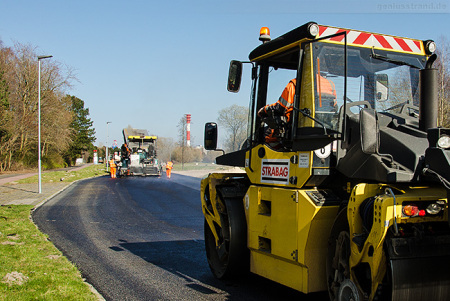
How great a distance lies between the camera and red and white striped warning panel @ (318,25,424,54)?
4.61m

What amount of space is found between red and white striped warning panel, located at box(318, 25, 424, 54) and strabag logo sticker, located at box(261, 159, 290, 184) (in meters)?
1.35

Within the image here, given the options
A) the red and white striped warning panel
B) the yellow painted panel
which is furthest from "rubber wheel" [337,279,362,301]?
the red and white striped warning panel

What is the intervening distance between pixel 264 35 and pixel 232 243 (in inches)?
101

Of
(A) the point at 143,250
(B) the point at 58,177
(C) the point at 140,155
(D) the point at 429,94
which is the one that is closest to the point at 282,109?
(D) the point at 429,94

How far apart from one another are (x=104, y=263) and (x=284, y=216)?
4.01 metres

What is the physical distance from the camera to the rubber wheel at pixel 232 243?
5.70 meters

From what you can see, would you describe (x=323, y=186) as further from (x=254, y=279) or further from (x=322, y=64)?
(x=254, y=279)

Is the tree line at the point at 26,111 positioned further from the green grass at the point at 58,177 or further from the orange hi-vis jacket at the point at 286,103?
the orange hi-vis jacket at the point at 286,103

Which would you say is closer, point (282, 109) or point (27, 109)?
point (282, 109)

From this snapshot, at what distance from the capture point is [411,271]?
3361 millimetres

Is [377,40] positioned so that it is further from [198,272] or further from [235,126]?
[235,126]

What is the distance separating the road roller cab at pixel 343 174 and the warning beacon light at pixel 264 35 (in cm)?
2

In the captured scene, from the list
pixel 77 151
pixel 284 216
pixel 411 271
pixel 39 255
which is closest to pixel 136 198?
pixel 39 255

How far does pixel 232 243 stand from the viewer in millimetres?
5688
